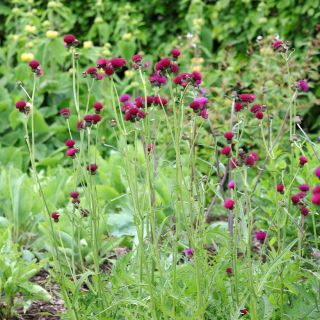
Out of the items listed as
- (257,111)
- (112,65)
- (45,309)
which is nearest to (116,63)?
(112,65)

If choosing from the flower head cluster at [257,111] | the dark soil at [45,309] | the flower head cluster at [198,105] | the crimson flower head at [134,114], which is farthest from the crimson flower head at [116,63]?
the dark soil at [45,309]

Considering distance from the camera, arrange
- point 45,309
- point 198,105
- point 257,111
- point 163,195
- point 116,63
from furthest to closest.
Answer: point 163,195, point 45,309, point 257,111, point 116,63, point 198,105

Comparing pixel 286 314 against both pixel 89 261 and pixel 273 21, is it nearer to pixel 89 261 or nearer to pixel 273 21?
pixel 89 261

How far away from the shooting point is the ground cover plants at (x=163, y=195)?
7.56ft

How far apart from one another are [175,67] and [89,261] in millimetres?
1676

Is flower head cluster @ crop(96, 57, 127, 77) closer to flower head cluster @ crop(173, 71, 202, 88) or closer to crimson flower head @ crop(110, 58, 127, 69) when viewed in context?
crimson flower head @ crop(110, 58, 127, 69)

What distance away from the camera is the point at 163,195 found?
4.12 metres

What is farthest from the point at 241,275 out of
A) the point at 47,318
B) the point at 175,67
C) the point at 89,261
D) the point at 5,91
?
the point at 5,91

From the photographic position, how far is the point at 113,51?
6871 millimetres

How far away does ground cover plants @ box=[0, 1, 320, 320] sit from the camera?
2.30m

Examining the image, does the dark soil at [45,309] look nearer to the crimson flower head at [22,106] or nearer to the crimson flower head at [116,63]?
the crimson flower head at [22,106]

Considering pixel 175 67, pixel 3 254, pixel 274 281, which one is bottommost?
pixel 3 254

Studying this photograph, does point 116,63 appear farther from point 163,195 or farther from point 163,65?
point 163,195

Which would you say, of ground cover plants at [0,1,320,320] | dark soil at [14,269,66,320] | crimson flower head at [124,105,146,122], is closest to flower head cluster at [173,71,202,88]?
ground cover plants at [0,1,320,320]
